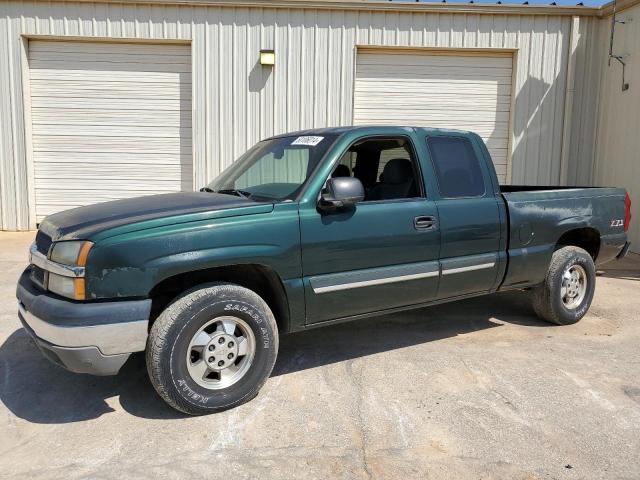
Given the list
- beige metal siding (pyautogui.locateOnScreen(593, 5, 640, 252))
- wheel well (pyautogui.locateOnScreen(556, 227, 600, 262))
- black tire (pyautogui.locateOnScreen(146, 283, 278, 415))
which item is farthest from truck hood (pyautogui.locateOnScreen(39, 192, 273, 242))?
beige metal siding (pyautogui.locateOnScreen(593, 5, 640, 252))

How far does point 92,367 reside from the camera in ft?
10.6

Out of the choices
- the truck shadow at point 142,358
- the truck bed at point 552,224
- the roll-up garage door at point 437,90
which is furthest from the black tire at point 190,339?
the roll-up garage door at point 437,90

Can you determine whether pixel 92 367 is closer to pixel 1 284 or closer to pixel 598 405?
pixel 598 405

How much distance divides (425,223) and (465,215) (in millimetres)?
435

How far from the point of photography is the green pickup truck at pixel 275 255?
3.25 metres

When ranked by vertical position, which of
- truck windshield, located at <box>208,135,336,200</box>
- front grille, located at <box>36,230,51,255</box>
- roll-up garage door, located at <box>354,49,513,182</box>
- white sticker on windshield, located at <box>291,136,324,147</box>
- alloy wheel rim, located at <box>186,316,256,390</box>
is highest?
roll-up garage door, located at <box>354,49,513,182</box>

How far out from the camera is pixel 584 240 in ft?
18.7

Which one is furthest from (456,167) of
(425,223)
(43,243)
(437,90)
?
(437,90)

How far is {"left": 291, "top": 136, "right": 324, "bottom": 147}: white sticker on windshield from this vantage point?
167 inches

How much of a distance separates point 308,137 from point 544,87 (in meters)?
7.81

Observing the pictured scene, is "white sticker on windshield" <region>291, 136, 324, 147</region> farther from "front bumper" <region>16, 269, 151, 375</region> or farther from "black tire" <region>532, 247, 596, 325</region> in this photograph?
"black tire" <region>532, 247, 596, 325</region>

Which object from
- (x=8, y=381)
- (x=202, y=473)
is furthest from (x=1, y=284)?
(x=202, y=473)

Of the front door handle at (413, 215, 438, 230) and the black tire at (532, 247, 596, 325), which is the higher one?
the front door handle at (413, 215, 438, 230)

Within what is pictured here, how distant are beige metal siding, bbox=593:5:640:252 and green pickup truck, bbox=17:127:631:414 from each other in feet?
16.3
